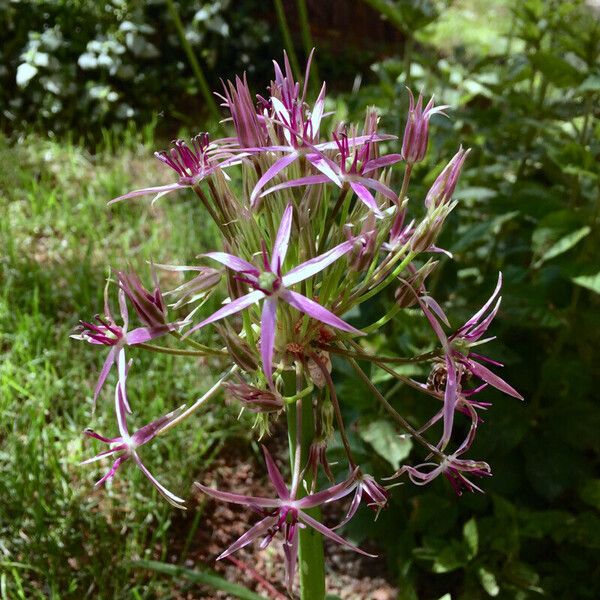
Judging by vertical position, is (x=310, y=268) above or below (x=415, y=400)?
above

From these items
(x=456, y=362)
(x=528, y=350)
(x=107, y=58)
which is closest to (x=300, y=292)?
(x=456, y=362)

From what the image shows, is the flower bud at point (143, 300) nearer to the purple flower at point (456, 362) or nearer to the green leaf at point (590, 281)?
the purple flower at point (456, 362)

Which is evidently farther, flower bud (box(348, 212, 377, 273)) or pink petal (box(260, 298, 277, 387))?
flower bud (box(348, 212, 377, 273))

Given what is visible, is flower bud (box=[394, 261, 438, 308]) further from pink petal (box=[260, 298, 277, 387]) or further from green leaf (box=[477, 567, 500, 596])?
green leaf (box=[477, 567, 500, 596])

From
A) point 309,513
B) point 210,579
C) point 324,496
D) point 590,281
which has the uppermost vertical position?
point 324,496

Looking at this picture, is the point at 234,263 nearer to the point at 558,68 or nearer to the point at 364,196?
the point at 364,196

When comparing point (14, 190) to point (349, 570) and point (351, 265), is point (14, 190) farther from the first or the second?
point (351, 265)

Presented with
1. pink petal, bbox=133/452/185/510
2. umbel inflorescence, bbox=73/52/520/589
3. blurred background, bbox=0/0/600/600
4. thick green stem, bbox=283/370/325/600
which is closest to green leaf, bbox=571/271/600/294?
blurred background, bbox=0/0/600/600
